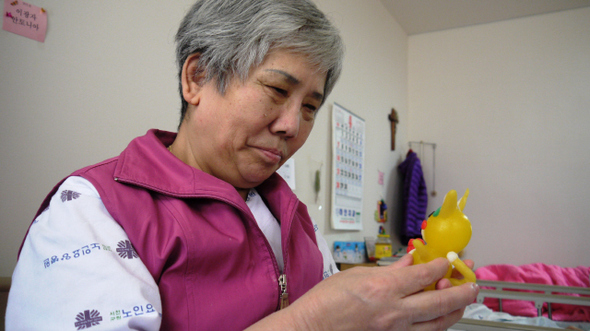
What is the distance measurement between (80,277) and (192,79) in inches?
18.2

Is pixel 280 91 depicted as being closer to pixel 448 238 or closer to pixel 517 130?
pixel 448 238

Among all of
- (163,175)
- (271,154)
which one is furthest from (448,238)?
(163,175)

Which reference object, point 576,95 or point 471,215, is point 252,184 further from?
point 576,95

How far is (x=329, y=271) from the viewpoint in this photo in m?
1.09

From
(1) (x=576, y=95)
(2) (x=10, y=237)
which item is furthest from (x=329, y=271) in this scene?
(1) (x=576, y=95)

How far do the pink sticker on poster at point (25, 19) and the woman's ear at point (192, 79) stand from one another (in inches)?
22.6

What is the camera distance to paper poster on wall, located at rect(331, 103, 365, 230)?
2.62m

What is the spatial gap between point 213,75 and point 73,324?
51 centimetres

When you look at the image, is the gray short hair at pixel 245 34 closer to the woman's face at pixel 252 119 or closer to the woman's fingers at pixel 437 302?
the woman's face at pixel 252 119

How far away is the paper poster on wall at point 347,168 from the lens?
2.62 metres

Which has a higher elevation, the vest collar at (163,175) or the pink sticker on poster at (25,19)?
the pink sticker on poster at (25,19)

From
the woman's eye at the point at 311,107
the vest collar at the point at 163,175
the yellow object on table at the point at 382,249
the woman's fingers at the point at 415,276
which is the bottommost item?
the yellow object on table at the point at 382,249

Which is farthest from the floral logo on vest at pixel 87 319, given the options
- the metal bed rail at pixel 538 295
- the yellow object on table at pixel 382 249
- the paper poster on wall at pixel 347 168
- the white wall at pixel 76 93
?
the yellow object on table at pixel 382 249

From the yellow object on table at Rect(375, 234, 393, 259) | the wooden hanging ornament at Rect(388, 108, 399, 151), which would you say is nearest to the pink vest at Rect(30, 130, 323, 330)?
the yellow object on table at Rect(375, 234, 393, 259)
